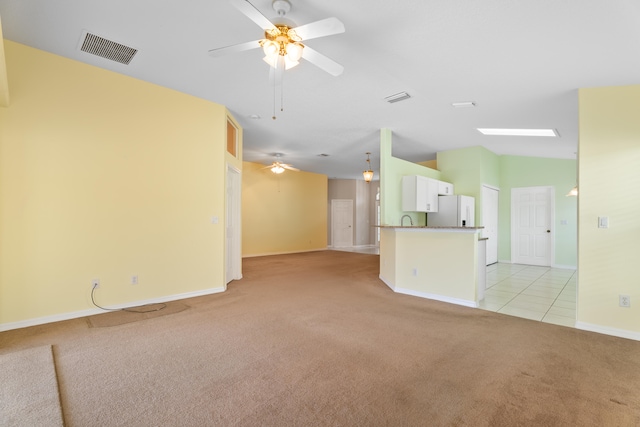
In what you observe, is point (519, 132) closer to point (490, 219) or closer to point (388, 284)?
point (490, 219)

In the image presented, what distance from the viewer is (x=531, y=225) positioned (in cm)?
736

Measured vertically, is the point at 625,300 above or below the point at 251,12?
below

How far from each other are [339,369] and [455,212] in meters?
5.08

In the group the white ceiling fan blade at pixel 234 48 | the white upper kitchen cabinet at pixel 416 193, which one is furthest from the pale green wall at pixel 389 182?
the white ceiling fan blade at pixel 234 48

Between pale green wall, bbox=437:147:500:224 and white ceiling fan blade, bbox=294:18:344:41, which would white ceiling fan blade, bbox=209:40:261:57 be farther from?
pale green wall, bbox=437:147:500:224

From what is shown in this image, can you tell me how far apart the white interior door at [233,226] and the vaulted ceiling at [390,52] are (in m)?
1.29

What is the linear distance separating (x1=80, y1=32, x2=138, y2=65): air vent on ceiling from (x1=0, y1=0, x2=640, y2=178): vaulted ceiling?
7 cm

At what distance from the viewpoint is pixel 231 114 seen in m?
4.95

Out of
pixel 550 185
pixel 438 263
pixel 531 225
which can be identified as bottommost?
pixel 438 263

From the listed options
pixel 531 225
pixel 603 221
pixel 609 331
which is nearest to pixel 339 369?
pixel 609 331

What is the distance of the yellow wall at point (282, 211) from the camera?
9039 millimetres

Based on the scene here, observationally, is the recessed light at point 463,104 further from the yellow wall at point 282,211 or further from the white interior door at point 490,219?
the yellow wall at point 282,211

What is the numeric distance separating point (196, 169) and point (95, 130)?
1.26 metres

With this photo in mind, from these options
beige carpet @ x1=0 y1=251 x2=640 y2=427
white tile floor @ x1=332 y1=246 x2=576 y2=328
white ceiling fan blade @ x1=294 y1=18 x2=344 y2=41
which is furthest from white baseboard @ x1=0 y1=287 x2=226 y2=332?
white tile floor @ x1=332 y1=246 x2=576 y2=328
